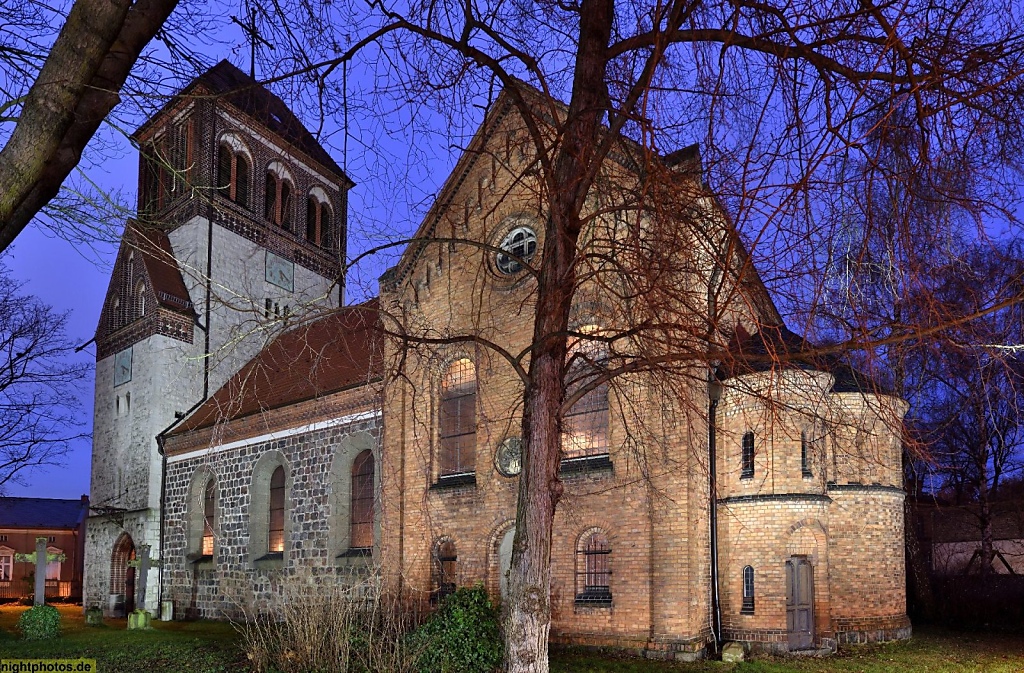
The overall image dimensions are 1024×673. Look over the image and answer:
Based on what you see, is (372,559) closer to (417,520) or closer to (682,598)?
(417,520)

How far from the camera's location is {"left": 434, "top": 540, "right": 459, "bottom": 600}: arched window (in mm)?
16688

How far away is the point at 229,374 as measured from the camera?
92.7ft

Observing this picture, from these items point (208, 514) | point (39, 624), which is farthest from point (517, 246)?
point (208, 514)

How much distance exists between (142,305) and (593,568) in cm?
1978

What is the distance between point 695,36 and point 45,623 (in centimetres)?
1915

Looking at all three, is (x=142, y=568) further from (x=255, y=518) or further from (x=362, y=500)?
(x=362, y=500)

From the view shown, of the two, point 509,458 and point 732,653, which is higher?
point 509,458

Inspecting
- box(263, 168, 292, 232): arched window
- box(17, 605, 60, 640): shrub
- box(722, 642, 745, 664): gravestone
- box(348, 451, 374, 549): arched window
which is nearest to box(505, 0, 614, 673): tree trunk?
box(722, 642, 745, 664): gravestone

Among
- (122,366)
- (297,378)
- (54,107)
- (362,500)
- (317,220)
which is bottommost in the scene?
(362,500)

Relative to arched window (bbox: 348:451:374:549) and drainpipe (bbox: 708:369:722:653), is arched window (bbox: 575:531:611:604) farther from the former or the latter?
arched window (bbox: 348:451:374:549)

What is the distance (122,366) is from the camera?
92.9ft

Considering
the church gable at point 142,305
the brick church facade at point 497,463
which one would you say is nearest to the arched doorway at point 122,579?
the brick church facade at point 497,463

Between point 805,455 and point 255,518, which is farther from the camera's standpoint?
point 255,518

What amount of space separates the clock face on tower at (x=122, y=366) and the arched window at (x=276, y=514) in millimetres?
8429
